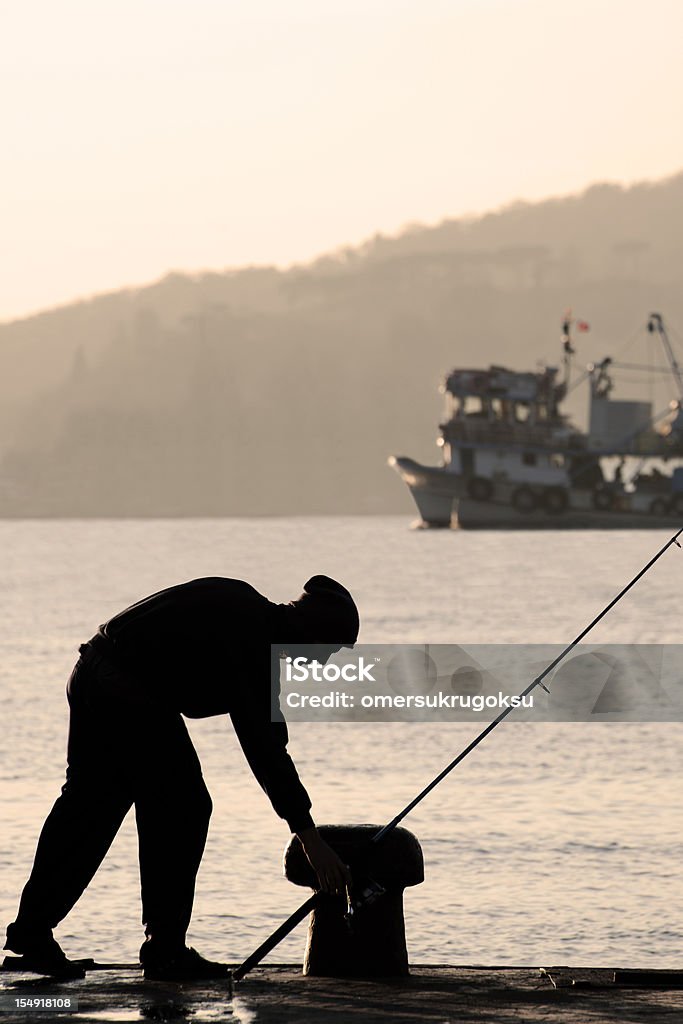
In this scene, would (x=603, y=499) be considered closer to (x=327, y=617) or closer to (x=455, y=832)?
(x=455, y=832)

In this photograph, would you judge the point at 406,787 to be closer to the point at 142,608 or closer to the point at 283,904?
the point at 283,904

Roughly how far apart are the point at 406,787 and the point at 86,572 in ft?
233

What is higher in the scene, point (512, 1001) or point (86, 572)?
point (512, 1001)

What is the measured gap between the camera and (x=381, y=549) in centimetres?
12231

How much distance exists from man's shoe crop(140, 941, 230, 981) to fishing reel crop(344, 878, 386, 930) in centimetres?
46

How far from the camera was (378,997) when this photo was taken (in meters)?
4.93

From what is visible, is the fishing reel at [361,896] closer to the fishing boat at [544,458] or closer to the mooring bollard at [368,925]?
the mooring bollard at [368,925]

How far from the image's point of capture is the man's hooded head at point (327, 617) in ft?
15.6

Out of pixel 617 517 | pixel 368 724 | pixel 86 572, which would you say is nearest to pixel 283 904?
pixel 368 724

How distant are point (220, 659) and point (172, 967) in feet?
3.48

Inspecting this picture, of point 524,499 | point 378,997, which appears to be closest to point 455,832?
point 378,997

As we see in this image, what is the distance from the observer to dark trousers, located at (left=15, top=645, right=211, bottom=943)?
4887mm

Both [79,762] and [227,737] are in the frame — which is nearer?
[79,762]

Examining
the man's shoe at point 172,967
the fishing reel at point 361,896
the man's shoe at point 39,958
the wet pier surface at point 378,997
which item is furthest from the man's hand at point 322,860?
the man's shoe at point 39,958
